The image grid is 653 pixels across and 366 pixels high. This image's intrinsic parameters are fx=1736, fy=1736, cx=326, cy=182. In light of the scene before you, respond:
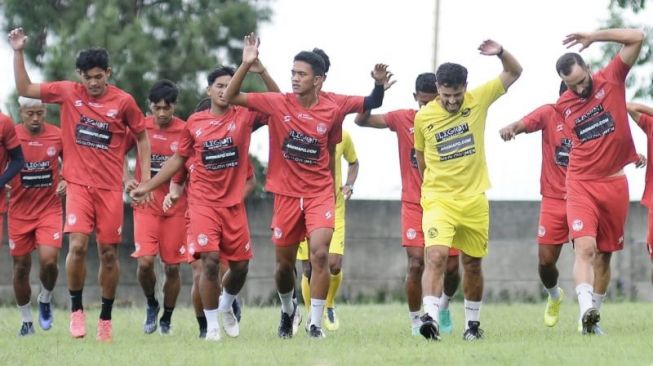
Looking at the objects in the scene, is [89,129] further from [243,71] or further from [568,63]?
[568,63]

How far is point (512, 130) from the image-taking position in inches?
634

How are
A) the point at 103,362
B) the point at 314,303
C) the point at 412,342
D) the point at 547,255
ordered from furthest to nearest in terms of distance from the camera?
the point at 547,255 < the point at 314,303 < the point at 412,342 < the point at 103,362

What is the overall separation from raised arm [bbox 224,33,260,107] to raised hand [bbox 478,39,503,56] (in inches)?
75.2

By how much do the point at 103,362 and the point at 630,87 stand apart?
15626 millimetres

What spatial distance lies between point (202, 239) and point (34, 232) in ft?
10.2

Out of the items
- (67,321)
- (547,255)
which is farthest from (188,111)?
(547,255)

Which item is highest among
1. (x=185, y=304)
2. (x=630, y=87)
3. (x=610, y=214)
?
(x=630, y=87)

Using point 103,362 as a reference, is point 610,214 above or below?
above

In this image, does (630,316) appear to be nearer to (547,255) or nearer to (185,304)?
(547,255)

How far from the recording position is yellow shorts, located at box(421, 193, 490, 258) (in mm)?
14461

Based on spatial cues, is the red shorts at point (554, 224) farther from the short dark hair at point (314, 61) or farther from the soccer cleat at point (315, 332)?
the short dark hair at point (314, 61)

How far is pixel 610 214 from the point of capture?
15328 millimetres

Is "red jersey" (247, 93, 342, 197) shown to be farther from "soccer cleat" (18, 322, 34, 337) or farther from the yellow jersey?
"soccer cleat" (18, 322, 34, 337)

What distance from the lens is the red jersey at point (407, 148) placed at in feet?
56.3
